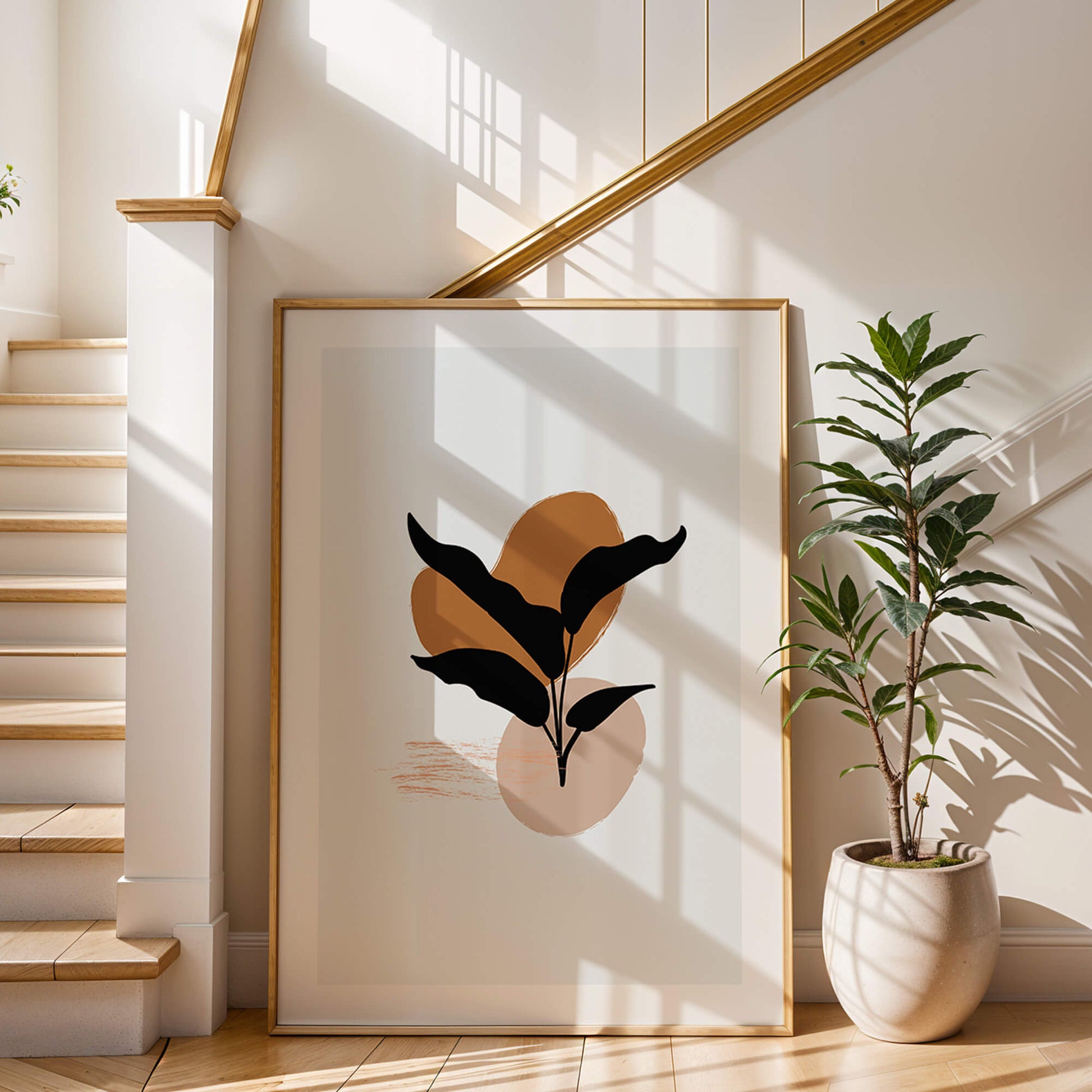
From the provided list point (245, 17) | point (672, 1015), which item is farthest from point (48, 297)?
point (672, 1015)

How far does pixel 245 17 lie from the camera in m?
2.16

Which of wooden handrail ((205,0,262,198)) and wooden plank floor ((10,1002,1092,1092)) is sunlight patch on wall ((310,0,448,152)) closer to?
wooden handrail ((205,0,262,198))

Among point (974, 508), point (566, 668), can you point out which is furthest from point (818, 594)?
point (566, 668)

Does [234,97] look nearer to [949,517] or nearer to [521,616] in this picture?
[521,616]

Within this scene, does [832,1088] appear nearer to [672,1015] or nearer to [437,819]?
[672,1015]

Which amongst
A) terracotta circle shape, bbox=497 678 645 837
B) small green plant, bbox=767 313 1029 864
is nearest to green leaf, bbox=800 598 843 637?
small green plant, bbox=767 313 1029 864

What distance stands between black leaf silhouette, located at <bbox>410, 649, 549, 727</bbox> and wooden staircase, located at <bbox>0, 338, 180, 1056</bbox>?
86 cm

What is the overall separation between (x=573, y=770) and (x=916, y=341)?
1.20m

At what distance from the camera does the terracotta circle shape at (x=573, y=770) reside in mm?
2129

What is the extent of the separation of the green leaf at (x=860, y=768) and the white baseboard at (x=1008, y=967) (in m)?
0.39

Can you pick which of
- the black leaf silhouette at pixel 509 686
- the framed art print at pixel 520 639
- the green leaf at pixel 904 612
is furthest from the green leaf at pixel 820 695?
the black leaf silhouette at pixel 509 686

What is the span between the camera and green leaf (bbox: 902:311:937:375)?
1.91 meters

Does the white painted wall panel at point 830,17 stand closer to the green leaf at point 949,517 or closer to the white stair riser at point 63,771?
the green leaf at point 949,517

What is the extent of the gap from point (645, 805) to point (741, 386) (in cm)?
100
